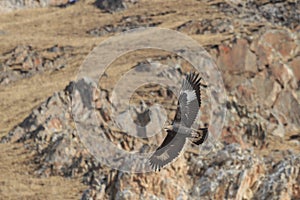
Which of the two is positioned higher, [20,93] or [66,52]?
[66,52]

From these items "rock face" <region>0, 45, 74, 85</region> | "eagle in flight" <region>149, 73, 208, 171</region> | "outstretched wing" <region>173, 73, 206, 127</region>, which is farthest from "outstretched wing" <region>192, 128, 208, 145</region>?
"rock face" <region>0, 45, 74, 85</region>

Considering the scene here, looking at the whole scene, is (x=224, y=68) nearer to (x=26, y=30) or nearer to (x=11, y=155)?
(x=11, y=155)

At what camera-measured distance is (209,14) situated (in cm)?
4712

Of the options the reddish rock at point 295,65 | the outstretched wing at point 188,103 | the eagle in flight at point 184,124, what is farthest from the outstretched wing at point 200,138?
the reddish rock at point 295,65

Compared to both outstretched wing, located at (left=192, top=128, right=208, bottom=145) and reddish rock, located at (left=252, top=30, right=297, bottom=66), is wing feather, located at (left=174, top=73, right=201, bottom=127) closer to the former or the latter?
outstretched wing, located at (left=192, top=128, right=208, bottom=145)

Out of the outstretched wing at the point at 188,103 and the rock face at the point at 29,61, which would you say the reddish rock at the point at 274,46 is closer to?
the rock face at the point at 29,61

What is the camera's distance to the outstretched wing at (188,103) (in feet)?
49.1

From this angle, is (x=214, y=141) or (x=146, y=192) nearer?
(x=146, y=192)

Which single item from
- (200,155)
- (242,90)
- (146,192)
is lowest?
(146,192)

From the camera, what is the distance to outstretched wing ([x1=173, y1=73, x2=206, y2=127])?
49.1ft

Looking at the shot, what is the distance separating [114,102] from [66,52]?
18498 millimetres

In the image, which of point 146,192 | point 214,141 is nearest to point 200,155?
point 146,192

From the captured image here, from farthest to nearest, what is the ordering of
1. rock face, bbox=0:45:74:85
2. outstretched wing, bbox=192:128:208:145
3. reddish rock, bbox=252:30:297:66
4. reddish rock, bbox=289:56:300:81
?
rock face, bbox=0:45:74:85 → reddish rock, bbox=289:56:300:81 → reddish rock, bbox=252:30:297:66 → outstretched wing, bbox=192:128:208:145

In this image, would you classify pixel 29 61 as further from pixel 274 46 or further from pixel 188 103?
pixel 188 103
